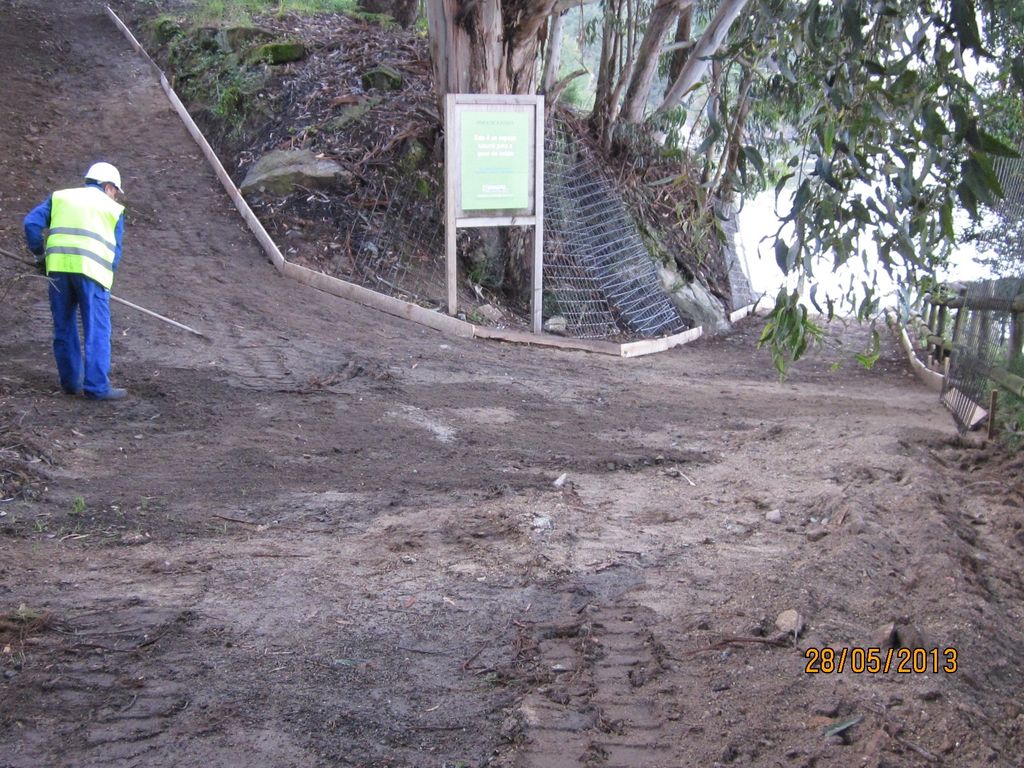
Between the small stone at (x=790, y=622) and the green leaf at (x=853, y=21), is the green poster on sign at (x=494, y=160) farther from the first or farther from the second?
the green leaf at (x=853, y=21)

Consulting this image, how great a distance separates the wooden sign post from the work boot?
176 inches

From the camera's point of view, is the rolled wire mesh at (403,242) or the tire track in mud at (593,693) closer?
the tire track in mud at (593,693)

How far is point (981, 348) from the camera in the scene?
739 centimetres

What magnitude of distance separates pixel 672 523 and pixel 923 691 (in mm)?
2337

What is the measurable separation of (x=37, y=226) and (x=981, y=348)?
24.4ft

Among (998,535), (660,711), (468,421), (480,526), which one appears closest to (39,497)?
(480,526)

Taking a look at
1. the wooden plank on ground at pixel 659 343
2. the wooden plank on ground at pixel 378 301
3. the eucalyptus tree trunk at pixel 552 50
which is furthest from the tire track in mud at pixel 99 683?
the eucalyptus tree trunk at pixel 552 50

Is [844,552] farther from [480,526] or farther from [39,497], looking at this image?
[39,497]

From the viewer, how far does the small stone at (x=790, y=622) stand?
12.3 feet

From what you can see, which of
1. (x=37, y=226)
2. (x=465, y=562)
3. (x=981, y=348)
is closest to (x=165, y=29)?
(x=37, y=226)

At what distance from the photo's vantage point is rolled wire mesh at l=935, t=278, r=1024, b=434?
6742 mm

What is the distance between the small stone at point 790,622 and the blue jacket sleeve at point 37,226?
6204 mm

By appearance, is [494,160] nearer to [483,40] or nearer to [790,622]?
[483,40]

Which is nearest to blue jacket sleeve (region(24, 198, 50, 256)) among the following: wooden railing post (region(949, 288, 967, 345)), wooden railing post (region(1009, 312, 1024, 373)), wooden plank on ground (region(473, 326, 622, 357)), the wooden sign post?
the wooden sign post
